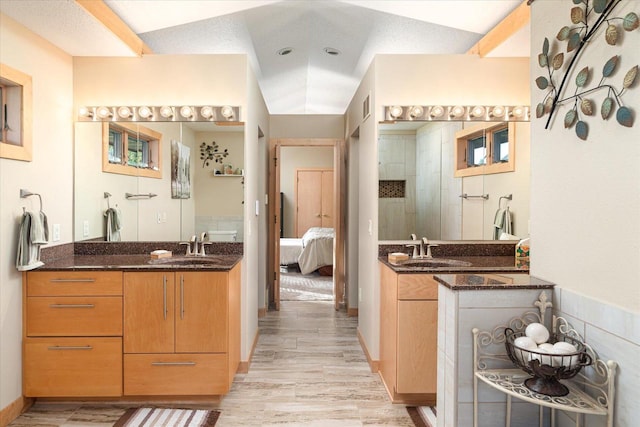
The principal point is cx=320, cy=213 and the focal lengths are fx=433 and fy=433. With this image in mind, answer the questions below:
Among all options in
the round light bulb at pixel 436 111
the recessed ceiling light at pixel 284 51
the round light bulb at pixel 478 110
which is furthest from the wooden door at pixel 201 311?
the recessed ceiling light at pixel 284 51

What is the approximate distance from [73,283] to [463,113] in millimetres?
2945

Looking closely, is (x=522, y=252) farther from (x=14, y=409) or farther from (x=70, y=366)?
(x=14, y=409)

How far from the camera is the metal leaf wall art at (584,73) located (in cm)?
136

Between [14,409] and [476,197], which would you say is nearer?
[14,409]

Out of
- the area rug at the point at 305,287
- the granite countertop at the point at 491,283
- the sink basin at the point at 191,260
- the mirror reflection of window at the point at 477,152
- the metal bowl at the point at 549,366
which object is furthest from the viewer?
the area rug at the point at 305,287

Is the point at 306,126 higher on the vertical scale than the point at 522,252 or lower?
higher

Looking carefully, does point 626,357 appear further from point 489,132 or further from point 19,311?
point 19,311

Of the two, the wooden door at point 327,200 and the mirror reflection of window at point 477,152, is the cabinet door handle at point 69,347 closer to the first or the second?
the mirror reflection of window at point 477,152

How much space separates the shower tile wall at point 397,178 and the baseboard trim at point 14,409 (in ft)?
8.40

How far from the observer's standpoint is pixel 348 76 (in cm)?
505

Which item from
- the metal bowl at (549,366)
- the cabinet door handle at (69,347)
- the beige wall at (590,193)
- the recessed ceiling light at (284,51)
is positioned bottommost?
the cabinet door handle at (69,347)

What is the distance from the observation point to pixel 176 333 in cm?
269

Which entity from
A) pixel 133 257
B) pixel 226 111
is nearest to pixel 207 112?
pixel 226 111

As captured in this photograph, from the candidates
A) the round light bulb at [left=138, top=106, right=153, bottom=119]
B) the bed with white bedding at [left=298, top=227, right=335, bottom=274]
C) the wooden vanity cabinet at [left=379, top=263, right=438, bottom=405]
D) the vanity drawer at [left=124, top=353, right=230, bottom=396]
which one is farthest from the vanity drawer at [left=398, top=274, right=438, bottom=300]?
the bed with white bedding at [left=298, top=227, right=335, bottom=274]
